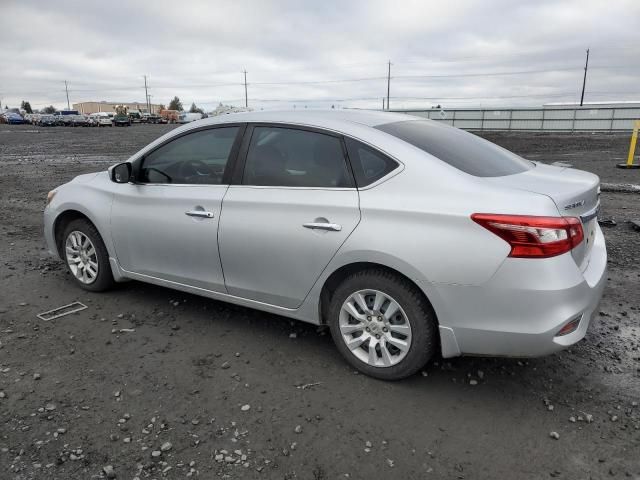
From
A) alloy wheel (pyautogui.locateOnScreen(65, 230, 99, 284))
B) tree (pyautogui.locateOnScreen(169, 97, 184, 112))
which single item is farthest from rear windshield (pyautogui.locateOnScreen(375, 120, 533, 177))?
tree (pyautogui.locateOnScreen(169, 97, 184, 112))

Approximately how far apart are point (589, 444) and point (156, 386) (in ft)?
8.40

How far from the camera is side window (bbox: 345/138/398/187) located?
327cm

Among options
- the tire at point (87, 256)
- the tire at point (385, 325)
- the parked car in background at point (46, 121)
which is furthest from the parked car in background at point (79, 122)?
the tire at point (385, 325)

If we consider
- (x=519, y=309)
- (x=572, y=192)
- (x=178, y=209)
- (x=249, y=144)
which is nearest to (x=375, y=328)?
(x=519, y=309)

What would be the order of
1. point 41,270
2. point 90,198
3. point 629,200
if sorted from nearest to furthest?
1. point 90,198
2. point 41,270
3. point 629,200

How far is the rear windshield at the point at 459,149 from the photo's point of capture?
332 cm

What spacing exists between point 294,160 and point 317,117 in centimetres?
36

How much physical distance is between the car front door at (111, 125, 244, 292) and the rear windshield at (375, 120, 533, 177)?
127 cm

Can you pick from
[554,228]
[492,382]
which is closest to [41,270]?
[492,382]

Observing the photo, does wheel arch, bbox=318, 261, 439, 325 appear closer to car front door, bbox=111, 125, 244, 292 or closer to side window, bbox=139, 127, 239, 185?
car front door, bbox=111, 125, 244, 292

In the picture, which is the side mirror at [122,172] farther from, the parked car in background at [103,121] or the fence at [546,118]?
the parked car in background at [103,121]

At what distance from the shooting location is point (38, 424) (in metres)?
2.94

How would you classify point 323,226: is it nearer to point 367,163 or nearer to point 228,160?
point 367,163

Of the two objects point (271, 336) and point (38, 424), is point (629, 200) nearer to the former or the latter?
point (271, 336)
